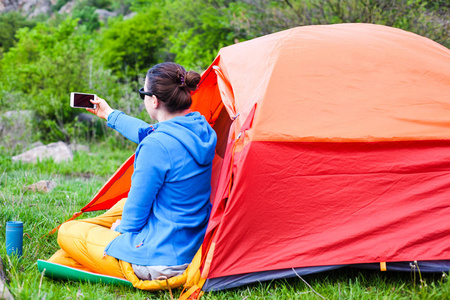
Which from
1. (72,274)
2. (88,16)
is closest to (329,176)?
(72,274)

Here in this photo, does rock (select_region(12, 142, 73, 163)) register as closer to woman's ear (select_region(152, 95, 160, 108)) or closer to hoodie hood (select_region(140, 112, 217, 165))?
woman's ear (select_region(152, 95, 160, 108))

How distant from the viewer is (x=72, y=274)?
2537 mm

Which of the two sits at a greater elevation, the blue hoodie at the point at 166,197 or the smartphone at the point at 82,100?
the smartphone at the point at 82,100

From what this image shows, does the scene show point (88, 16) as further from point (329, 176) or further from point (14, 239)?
point (329, 176)

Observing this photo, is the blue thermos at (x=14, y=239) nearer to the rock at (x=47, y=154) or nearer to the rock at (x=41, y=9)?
the rock at (x=47, y=154)

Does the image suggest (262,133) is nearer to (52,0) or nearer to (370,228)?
(370,228)

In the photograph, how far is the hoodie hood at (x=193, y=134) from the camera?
2.37 meters

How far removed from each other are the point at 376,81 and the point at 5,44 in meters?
17.9

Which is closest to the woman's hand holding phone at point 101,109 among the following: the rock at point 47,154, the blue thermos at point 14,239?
the blue thermos at point 14,239

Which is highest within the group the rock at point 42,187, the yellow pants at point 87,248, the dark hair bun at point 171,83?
the dark hair bun at point 171,83

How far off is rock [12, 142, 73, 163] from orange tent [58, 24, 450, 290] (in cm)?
425

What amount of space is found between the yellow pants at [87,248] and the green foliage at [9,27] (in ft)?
53.7

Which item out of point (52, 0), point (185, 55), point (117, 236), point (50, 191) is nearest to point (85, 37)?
point (185, 55)

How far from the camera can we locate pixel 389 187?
2.51m
